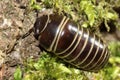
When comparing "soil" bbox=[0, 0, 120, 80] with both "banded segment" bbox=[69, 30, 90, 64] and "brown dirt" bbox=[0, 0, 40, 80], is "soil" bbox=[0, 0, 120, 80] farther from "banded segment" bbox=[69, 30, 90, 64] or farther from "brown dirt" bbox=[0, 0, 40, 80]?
"banded segment" bbox=[69, 30, 90, 64]

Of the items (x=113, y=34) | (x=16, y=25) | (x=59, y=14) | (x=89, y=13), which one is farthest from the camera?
(x=113, y=34)

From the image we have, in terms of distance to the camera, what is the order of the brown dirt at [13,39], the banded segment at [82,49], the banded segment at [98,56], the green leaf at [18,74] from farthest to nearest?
the banded segment at [98,56]
the banded segment at [82,49]
the green leaf at [18,74]
the brown dirt at [13,39]

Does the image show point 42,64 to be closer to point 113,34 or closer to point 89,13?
point 89,13

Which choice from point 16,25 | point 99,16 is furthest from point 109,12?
point 16,25

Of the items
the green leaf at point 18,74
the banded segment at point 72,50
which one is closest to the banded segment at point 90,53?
the banded segment at point 72,50

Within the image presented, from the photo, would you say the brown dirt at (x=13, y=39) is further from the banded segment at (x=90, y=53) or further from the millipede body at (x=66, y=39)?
the banded segment at (x=90, y=53)

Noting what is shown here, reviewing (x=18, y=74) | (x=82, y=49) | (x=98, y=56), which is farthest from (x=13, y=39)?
(x=98, y=56)

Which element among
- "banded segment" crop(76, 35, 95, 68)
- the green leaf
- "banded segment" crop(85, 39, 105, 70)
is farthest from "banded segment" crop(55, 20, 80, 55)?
the green leaf
